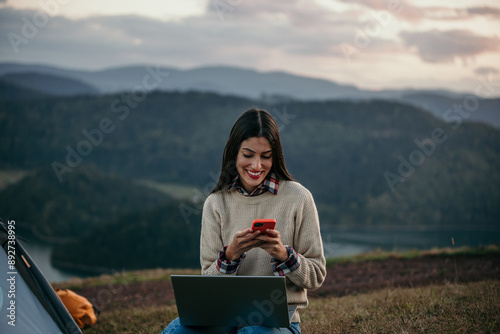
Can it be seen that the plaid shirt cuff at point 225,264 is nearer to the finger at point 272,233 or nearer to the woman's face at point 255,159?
the finger at point 272,233

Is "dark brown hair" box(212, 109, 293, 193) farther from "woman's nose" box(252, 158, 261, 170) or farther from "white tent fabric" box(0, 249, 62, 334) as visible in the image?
"white tent fabric" box(0, 249, 62, 334)

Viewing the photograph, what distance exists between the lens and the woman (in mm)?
2846

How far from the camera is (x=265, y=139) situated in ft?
9.89

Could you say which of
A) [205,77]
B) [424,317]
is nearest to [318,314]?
[424,317]

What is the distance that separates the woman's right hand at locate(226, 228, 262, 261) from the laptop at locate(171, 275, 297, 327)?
21 centimetres

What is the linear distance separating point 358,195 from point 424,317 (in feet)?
305

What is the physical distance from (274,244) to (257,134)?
73cm

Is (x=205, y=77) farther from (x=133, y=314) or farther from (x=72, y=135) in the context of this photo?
(x=133, y=314)

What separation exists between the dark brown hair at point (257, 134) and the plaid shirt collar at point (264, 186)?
2.4 inches

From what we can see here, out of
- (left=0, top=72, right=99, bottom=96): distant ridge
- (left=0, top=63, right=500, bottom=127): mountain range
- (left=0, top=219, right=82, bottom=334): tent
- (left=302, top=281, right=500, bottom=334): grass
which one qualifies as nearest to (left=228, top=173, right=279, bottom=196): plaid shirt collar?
(left=302, top=281, right=500, bottom=334): grass

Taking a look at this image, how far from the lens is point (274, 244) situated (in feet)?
8.61

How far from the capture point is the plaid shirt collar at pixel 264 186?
305cm
